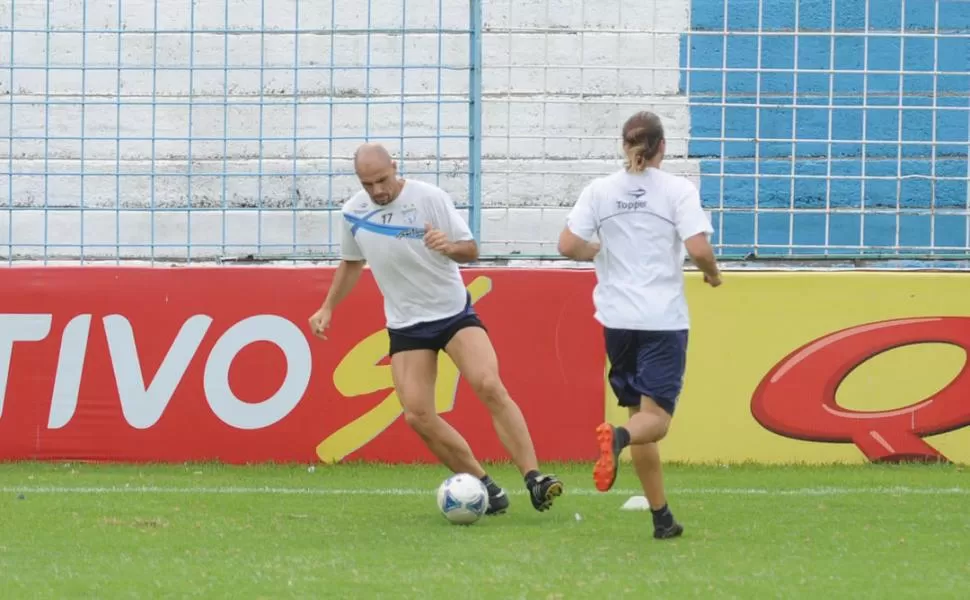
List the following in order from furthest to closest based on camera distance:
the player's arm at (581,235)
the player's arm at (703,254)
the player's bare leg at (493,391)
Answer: the player's bare leg at (493,391), the player's arm at (581,235), the player's arm at (703,254)

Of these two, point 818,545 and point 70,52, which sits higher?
point 70,52

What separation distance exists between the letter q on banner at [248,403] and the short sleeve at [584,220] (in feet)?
11.5

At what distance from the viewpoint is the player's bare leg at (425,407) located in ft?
24.1

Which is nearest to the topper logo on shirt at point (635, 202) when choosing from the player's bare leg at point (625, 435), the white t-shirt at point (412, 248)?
the player's bare leg at point (625, 435)

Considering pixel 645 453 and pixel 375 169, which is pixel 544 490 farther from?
pixel 375 169

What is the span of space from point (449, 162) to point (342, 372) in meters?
2.87

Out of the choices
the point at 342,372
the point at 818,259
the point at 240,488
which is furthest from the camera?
the point at 818,259

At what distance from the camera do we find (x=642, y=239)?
20.7ft

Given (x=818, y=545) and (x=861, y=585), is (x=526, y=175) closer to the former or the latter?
(x=818, y=545)

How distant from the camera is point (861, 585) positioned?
5.41 m

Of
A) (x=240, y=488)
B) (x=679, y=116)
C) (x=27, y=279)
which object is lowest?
(x=240, y=488)

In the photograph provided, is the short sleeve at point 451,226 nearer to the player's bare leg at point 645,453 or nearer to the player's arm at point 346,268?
the player's arm at point 346,268

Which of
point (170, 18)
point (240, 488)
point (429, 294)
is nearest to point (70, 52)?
point (170, 18)

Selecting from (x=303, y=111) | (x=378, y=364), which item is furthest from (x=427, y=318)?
(x=303, y=111)
